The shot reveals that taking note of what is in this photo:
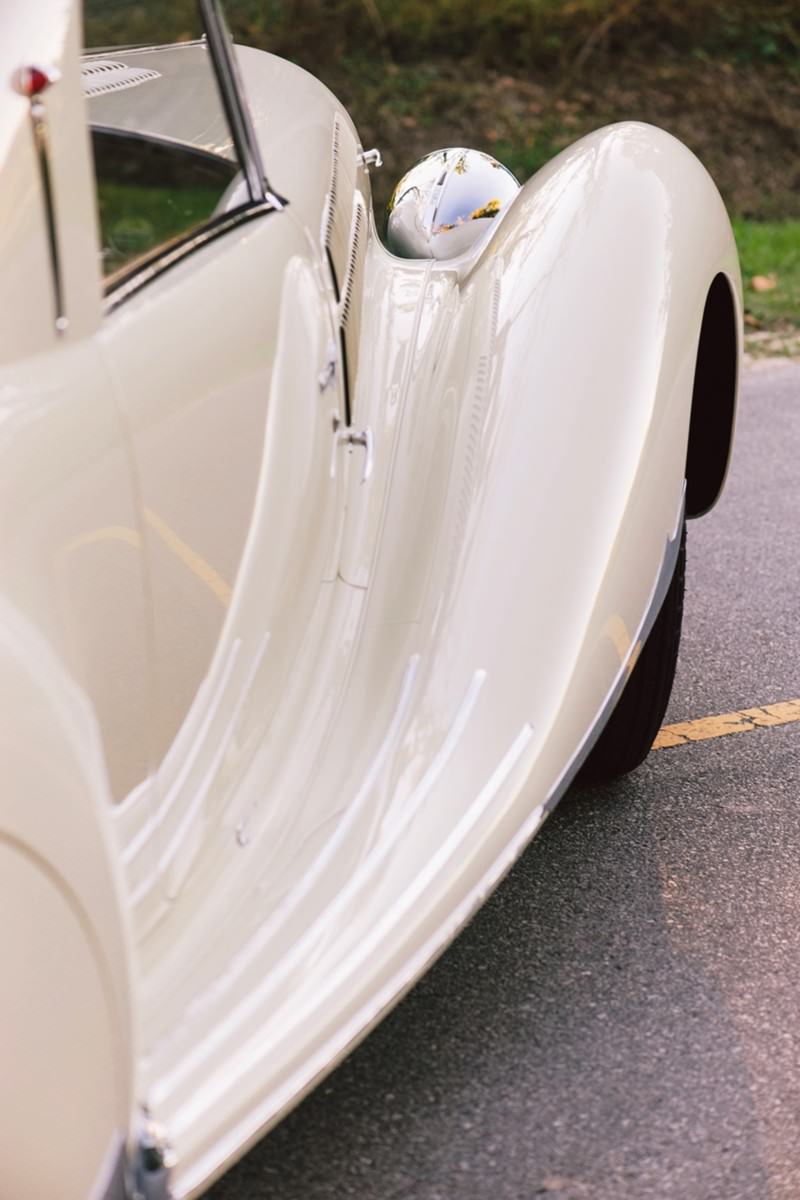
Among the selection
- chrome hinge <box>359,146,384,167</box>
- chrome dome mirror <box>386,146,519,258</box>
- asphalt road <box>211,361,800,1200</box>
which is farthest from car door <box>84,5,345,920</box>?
chrome dome mirror <box>386,146,519,258</box>

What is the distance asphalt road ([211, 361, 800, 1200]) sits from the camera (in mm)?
2021

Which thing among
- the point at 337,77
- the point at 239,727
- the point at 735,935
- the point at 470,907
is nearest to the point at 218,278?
the point at 239,727

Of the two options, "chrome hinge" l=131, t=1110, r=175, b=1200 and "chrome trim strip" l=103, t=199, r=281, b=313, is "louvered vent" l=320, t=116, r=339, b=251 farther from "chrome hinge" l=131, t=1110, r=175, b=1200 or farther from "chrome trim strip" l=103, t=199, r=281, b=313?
"chrome hinge" l=131, t=1110, r=175, b=1200

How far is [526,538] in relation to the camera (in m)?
2.27

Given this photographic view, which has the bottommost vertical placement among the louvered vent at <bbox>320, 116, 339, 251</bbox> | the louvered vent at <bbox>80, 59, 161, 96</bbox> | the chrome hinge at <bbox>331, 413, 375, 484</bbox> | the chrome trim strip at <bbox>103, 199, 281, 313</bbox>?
the chrome hinge at <bbox>331, 413, 375, 484</bbox>

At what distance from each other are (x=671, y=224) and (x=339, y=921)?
1.48m

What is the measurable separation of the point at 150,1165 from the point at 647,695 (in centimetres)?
157

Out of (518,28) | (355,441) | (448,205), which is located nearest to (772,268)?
(518,28)

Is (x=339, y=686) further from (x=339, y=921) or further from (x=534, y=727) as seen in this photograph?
(x=339, y=921)

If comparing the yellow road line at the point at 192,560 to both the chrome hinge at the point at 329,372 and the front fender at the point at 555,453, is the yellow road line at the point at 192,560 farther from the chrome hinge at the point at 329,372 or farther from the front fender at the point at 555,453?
the chrome hinge at the point at 329,372

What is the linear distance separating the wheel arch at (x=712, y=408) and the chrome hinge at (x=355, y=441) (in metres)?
0.74

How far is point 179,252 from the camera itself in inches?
77.1

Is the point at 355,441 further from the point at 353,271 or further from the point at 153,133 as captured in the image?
the point at 153,133

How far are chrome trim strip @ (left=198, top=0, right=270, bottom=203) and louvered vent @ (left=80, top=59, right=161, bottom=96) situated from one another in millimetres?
203
